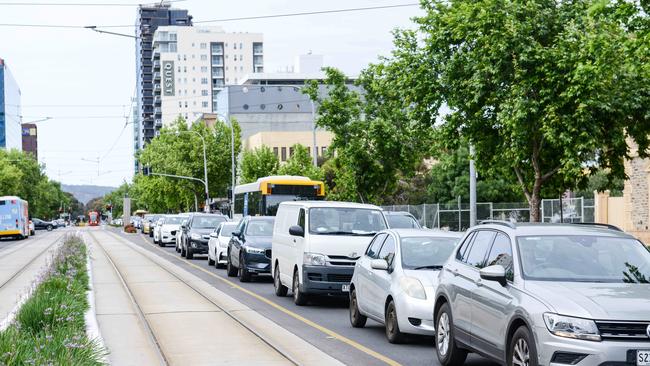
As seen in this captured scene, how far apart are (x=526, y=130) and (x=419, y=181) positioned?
59936 mm

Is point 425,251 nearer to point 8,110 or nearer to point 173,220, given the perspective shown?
point 173,220

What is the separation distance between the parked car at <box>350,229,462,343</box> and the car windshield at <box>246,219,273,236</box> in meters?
11.1

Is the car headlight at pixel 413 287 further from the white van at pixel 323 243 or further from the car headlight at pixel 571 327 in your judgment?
the white van at pixel 323 243

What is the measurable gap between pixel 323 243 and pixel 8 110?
162 meters

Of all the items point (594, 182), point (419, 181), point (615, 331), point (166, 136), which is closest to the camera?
point (615, 331)

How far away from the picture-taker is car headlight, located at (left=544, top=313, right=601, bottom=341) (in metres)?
8.12

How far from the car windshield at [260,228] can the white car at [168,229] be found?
26.5 meters

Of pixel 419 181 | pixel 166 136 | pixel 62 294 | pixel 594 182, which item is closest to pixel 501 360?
pixel 62 294

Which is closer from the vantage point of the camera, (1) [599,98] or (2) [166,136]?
(1) [599,98]

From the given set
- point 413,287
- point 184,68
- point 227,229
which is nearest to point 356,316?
point 413,287

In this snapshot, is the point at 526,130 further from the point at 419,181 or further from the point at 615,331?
the point at 419,181

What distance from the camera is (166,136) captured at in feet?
336

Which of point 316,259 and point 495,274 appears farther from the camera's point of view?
point 316,259

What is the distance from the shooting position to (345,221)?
18.7m
